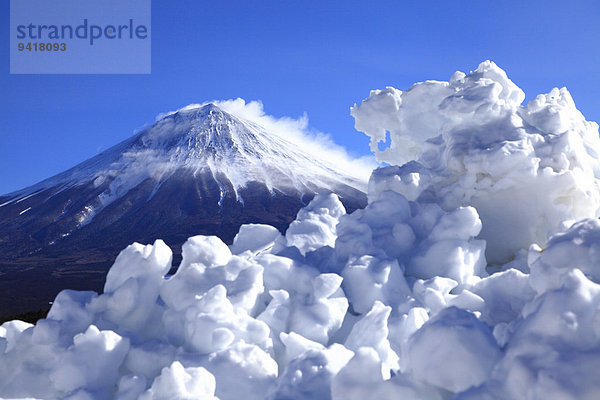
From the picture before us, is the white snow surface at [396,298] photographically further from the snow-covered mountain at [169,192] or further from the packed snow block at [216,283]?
the snow-covered mountain at [169,192]

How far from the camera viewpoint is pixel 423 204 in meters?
7.22

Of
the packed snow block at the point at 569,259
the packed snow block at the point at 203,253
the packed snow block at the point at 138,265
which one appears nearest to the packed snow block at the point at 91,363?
the packed snow block at the point at 138,265

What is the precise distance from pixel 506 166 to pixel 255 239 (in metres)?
3.53

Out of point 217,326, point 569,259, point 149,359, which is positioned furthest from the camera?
point 217,326

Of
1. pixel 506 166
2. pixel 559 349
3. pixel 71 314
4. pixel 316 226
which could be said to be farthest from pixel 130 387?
pixel 506 166

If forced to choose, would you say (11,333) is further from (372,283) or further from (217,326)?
(372,283)

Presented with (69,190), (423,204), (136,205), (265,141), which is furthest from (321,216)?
(265,141)

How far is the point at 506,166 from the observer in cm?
664

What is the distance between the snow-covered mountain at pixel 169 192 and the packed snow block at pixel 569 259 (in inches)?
1326

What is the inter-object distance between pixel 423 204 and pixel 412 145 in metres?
2.77

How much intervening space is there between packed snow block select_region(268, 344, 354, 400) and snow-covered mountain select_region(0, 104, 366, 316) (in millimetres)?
32722

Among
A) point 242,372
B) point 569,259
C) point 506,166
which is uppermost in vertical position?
point 506,166

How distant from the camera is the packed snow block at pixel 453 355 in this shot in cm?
291

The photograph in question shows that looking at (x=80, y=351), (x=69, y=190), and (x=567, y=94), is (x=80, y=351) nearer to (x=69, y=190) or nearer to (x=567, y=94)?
(x=567, y=94)
